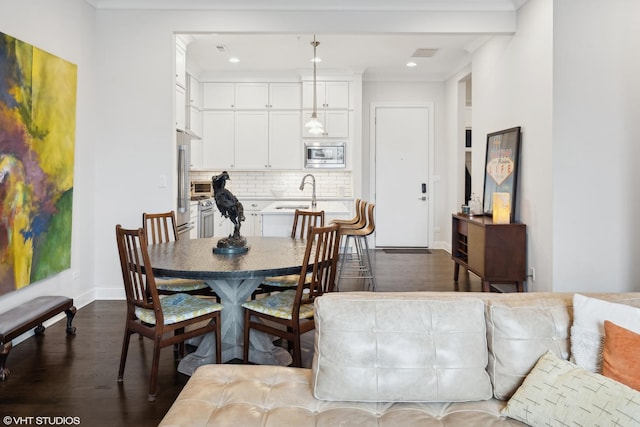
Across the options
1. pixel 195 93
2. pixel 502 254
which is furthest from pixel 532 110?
pixel 195 93

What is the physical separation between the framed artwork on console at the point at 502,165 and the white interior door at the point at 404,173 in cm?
268

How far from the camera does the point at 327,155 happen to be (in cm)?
749

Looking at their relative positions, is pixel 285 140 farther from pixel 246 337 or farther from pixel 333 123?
pixel 246 337

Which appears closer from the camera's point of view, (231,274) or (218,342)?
(231,274)

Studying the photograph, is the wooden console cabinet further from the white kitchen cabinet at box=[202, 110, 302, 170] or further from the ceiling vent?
→ the white kitchen cabinet at box=[202, 110, 302, 170]

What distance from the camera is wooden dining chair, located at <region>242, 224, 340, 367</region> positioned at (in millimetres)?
2561

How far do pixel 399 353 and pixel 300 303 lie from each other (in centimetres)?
112

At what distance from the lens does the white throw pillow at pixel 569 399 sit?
1222mm

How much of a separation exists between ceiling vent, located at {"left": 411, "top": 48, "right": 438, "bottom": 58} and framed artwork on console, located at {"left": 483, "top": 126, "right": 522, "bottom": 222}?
1.77 m

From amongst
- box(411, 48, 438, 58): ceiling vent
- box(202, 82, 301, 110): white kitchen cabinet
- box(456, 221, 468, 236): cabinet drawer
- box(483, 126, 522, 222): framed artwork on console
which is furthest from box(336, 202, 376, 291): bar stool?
box(202, 82, 301, 110): white kitchen cabinet

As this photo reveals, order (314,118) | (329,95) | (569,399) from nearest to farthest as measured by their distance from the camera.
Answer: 1. (569,399)
2. (314,118)
3. (329,95)

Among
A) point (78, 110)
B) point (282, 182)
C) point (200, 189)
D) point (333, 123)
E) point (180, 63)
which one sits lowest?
point (200, 189)

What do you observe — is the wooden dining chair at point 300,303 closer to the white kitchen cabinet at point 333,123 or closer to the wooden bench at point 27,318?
the wooden bench at point 27,318

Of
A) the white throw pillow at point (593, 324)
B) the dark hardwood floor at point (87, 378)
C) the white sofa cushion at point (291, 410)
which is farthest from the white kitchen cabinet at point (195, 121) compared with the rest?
the white throw pillow at point (593, 324)
